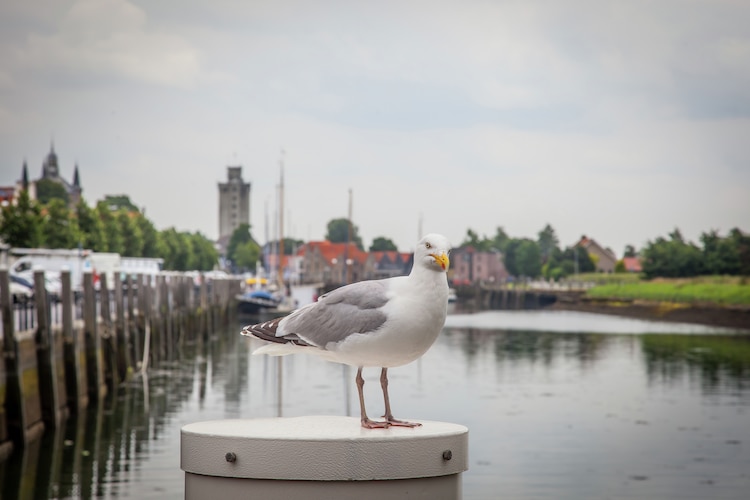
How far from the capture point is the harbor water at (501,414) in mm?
20000

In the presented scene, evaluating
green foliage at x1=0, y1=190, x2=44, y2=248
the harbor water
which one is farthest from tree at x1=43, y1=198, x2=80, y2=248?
the harbor water

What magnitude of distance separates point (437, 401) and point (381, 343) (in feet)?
93.7

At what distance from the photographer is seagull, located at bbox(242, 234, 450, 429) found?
17.2 ft

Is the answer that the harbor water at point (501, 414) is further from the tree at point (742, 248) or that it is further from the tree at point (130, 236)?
the tree at point (742, 248)

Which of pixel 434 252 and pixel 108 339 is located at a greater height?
pixel 434 252

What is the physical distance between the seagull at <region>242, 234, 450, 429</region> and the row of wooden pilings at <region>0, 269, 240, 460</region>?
1238 centimetres

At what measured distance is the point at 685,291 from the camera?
335 ft

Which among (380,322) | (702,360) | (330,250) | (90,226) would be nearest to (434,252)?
(380,322)

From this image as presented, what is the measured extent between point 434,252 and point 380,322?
0.46m

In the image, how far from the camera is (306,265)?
18362cm

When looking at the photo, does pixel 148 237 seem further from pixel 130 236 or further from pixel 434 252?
pixel 434 252

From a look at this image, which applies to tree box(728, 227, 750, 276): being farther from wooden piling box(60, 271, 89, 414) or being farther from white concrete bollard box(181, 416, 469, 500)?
white concrete bollard box(181, 416, 469, 500)

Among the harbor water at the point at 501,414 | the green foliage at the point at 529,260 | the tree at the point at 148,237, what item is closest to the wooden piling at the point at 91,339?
the harbor water at the point at 501,414

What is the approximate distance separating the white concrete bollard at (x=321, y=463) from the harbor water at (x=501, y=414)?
7.98 m
